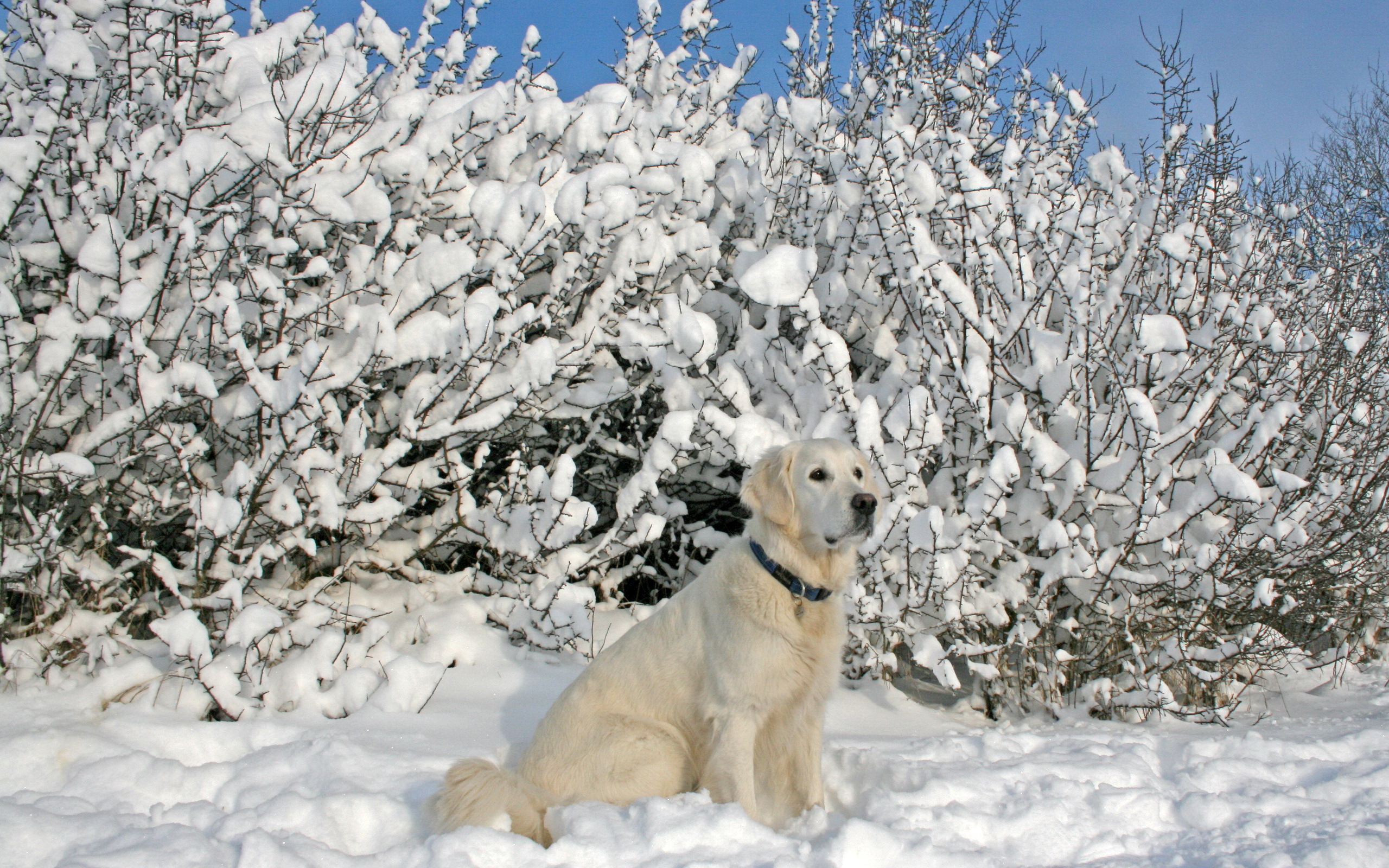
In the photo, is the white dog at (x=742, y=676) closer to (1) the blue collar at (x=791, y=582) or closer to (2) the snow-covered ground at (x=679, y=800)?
(1) the blue collar at (x=791, y=582)

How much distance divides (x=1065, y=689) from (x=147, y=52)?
15.9ft

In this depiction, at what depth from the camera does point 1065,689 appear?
13.3 ft

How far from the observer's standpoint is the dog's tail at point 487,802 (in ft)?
7.25

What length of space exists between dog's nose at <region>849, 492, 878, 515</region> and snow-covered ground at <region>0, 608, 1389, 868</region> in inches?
33.5

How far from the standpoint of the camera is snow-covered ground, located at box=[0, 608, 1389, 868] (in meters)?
2.12

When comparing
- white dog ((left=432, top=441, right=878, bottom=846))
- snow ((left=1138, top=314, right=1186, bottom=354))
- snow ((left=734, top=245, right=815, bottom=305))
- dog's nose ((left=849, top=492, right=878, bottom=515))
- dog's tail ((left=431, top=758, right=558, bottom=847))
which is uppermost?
snow ((left=734, top=245, right=815, bottom=305))

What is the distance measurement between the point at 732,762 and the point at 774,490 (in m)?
0.86

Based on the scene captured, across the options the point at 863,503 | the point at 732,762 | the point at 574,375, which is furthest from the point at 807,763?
the point at 574,375

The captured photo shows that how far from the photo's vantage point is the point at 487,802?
Answer: 7.33ft

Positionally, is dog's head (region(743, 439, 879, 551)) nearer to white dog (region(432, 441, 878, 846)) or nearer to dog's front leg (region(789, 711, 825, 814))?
white dog (region(432, 441, 878, 846))

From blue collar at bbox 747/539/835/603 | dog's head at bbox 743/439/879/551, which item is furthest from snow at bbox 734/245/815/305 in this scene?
blue collar at bbox 747/539/835/603

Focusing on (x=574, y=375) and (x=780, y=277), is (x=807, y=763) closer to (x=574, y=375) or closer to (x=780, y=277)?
(x=780, y=277)

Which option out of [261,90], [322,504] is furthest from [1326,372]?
[261,90]

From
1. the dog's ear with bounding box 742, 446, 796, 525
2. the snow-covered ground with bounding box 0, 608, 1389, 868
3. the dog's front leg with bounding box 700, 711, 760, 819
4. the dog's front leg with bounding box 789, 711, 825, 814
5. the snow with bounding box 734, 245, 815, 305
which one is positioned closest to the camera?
the snow-covered ground with bounding box 0, 608, 1389, 868
